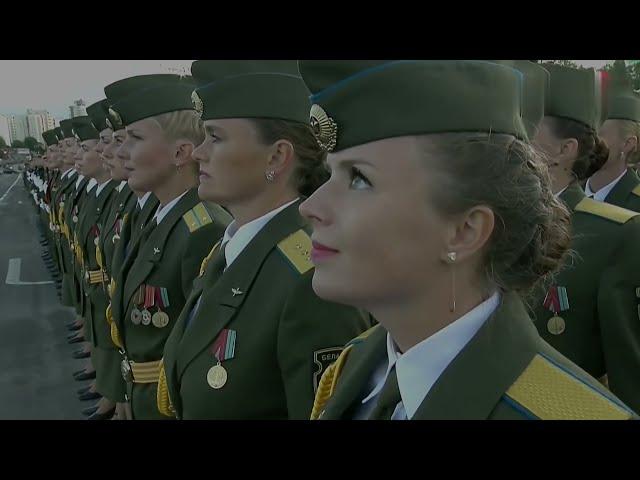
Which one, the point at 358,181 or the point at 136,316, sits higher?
the point at 358,181

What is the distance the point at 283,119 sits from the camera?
8.54 ft

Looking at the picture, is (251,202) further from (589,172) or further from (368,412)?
(589,172)

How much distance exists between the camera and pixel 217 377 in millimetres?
2297

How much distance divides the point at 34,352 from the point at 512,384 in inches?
282

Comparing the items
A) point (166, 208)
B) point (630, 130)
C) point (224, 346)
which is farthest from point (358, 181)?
point (630, 130)

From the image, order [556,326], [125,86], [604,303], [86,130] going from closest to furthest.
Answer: [604,303], [556,326], [125,86], [86,130]

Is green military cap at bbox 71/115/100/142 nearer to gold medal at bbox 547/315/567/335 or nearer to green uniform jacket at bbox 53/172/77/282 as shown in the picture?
green uniform jacket at bbox 53/172/77/282

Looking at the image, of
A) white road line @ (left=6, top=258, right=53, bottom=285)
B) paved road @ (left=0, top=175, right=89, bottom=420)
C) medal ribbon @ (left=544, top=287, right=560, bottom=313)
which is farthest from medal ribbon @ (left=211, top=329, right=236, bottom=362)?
white road line @ (left=6, top=258, right=53, bottom=285)

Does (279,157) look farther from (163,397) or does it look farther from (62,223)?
(62,223)

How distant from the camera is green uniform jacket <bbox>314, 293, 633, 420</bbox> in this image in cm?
128

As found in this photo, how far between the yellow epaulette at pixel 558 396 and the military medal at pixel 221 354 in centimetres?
123

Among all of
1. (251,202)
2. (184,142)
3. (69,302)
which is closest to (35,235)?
(69,302)

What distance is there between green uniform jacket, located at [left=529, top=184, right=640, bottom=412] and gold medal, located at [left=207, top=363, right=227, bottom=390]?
1467 mm

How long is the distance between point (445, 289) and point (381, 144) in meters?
0.36
